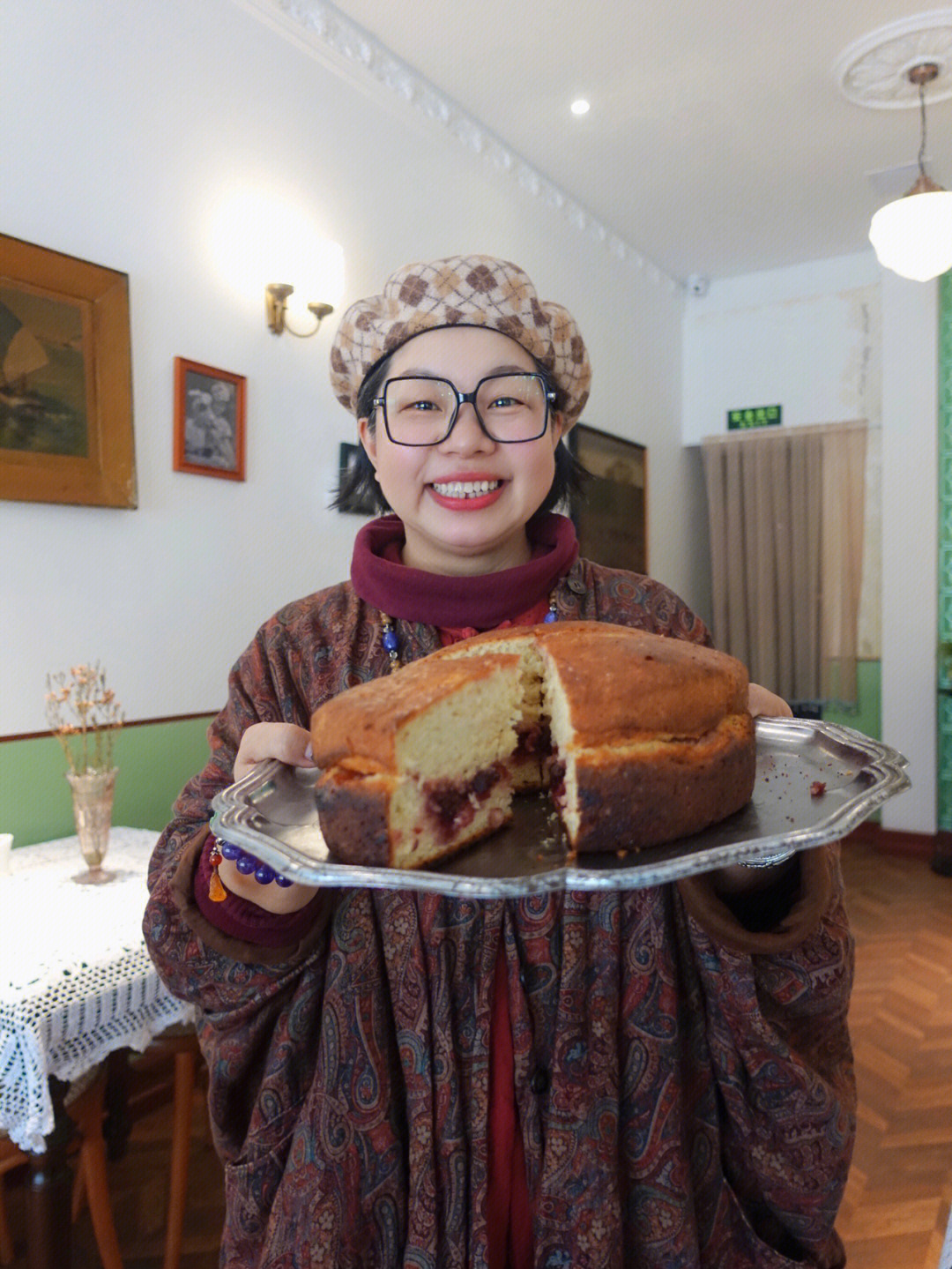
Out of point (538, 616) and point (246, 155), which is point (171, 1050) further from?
point (246, 155)

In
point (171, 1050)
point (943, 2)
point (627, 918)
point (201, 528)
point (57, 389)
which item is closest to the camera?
point (627, 918)

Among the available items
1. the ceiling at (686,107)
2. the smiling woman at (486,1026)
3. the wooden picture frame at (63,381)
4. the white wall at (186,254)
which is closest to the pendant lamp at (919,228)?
the ceiling at (686,107)

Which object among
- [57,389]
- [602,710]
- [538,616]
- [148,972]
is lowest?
[148,972]

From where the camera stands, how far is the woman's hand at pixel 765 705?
1192 millimetres

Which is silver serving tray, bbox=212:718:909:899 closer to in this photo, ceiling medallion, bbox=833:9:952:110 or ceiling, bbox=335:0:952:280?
ceiling, bbox=335:0:952:280

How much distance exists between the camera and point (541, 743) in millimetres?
1177

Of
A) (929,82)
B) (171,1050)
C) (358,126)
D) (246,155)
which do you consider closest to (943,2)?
(929,82)

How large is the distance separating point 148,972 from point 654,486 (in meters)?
5.53

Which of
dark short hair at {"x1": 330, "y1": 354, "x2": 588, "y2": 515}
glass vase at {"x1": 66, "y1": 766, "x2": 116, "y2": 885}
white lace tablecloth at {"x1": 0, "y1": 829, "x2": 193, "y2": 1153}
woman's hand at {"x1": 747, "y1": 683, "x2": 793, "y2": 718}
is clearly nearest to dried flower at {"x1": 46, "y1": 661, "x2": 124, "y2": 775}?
glass vase at {"x1": 66, "y1": 766, "x2": 116, "y2": 885}

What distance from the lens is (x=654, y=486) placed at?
6.62 metres

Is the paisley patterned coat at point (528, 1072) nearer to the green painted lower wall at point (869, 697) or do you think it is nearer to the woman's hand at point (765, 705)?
the woman's hand at point (765, 705)

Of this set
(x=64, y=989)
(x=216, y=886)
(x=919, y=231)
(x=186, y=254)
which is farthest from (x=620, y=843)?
(x=919, y=231)

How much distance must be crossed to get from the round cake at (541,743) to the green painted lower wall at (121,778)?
1.94 meters

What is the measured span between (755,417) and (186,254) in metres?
4.95
